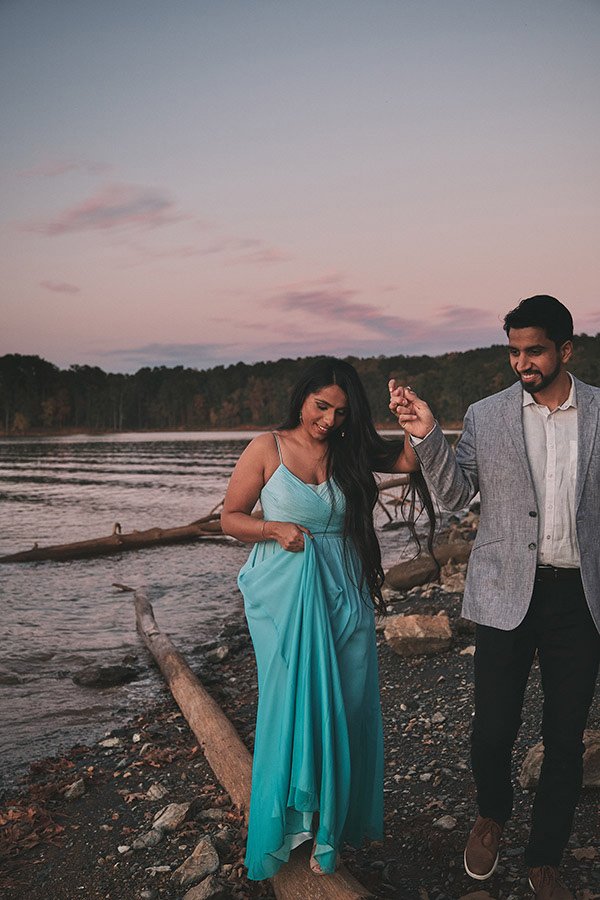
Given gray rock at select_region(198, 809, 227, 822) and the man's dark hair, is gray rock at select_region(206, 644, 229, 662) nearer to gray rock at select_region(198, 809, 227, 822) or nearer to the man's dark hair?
gray rock at select_region(198, 809, 227, 822)

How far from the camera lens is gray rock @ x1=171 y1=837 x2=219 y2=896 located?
13.1ft

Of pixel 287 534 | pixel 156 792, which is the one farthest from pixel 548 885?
pixel 156 792

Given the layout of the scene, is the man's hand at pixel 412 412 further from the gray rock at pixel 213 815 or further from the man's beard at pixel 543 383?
the gray rock at pixel 213 815

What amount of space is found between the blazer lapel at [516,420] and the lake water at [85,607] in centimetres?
507

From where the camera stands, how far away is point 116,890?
13.6 feet

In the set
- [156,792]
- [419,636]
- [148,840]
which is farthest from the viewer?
[419,636]

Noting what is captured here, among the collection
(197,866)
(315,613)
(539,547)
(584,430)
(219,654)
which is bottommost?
(219,654)

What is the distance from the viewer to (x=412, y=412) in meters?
3.50

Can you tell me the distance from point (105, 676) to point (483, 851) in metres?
5.83

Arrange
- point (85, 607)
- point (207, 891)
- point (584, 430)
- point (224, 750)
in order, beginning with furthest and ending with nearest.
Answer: point (85, 607), point (224, 750), point (207, 891), point (584, 430)

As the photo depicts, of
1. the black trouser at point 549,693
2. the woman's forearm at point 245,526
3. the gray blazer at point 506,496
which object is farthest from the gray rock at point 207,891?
the gray blazer at point 506,496

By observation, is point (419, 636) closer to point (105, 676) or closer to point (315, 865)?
point (105, 676)

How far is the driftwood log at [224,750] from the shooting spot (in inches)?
137

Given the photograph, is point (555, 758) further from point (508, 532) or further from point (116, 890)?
point (116, 890)
